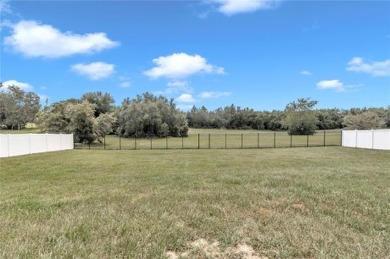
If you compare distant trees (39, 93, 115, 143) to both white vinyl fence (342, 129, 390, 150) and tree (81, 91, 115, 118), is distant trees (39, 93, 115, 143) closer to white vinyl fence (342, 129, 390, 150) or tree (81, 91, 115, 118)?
tree (81, 91, 115, 118)

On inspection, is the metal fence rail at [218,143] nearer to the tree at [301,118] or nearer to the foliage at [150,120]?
the foliage at [150,120]

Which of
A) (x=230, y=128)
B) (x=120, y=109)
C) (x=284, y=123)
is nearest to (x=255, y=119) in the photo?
(x=230, y=128)

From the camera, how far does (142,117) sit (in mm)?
50906

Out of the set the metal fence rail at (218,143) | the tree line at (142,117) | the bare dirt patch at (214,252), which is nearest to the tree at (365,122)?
the tree line at (142,117)

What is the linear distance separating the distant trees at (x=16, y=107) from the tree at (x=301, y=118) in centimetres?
5453

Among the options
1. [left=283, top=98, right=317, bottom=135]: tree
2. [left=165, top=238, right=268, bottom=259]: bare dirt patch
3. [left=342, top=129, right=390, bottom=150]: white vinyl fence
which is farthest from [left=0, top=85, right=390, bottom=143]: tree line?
[left=165, top=238, right=268, bottom=259]: bare dirt patch

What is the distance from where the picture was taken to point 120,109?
55.8 m

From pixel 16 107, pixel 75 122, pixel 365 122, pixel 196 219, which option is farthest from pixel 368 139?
pixel 16 107

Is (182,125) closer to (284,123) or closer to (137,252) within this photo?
(284,123)

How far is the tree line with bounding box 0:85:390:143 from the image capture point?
32.0 meters

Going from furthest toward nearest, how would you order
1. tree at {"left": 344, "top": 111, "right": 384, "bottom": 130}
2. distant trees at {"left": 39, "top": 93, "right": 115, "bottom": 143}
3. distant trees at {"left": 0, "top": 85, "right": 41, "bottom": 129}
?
distant trees at {"left": 0, "top": 85, "right": 41, "bottom": 129}
tree at {"left": 344, "top": 111, "right": 384, "bottom": 130}
distant trees at {"left": 39, "top": 93, "right": 115, "bottom": 143}

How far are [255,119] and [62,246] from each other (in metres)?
82.2

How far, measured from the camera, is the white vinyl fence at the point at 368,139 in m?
22.0

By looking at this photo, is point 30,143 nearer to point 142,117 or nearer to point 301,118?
point 142,117
